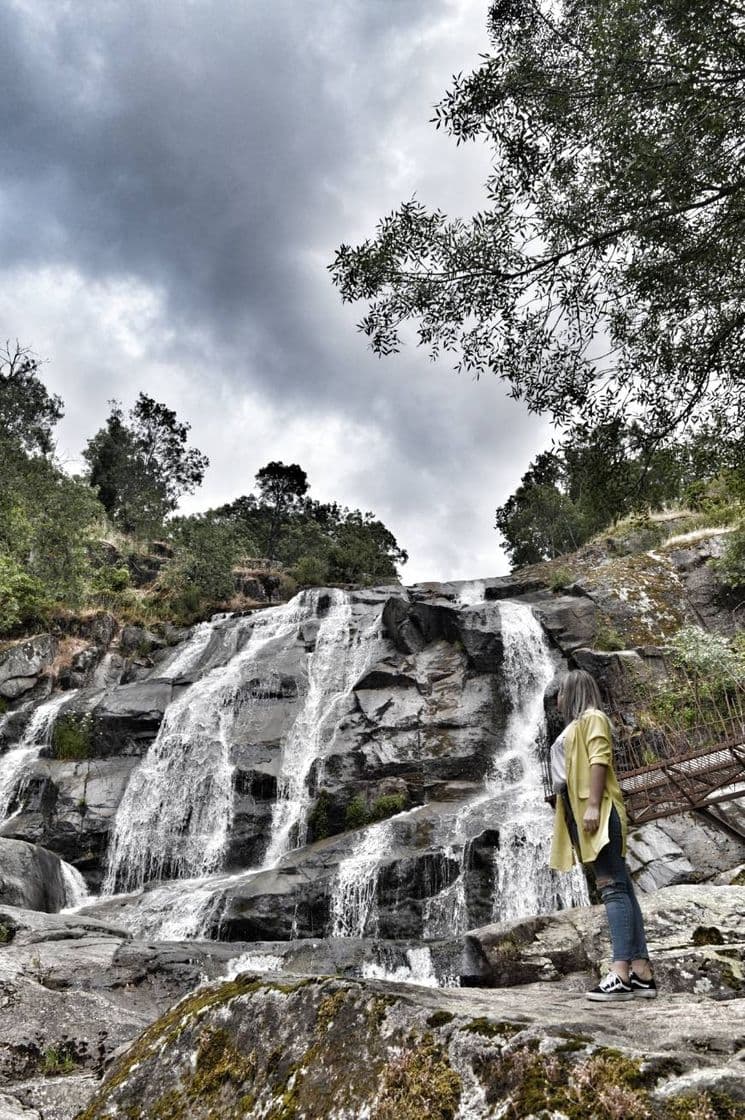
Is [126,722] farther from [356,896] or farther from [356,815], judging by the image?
[356,896]

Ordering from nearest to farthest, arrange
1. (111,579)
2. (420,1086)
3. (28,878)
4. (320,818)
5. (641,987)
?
(420,1086)
(641,987)
(28,878)
(320,818)
(111,579)

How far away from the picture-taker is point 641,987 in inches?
152

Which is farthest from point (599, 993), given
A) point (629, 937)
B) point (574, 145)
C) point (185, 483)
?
point (185, 483)

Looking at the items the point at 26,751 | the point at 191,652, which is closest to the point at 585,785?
the point at 26,751

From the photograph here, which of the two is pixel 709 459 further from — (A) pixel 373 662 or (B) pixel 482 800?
(A) pixel 373 662

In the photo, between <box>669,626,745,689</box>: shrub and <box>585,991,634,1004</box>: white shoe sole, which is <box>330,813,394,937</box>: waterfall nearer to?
<box>669,626,745,689</box>: shrub

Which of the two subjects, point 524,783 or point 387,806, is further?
point 524,783

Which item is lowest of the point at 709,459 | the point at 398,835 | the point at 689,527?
the point at 398,835

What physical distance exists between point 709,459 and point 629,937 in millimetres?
6309

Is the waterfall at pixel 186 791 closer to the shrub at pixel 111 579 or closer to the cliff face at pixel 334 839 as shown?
the cliff face at pixel 334 839

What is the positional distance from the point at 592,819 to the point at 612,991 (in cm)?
88

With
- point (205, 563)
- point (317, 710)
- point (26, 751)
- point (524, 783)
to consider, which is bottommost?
point (524, 783)

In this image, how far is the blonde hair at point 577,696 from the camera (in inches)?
182

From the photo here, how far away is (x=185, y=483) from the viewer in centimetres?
5153
